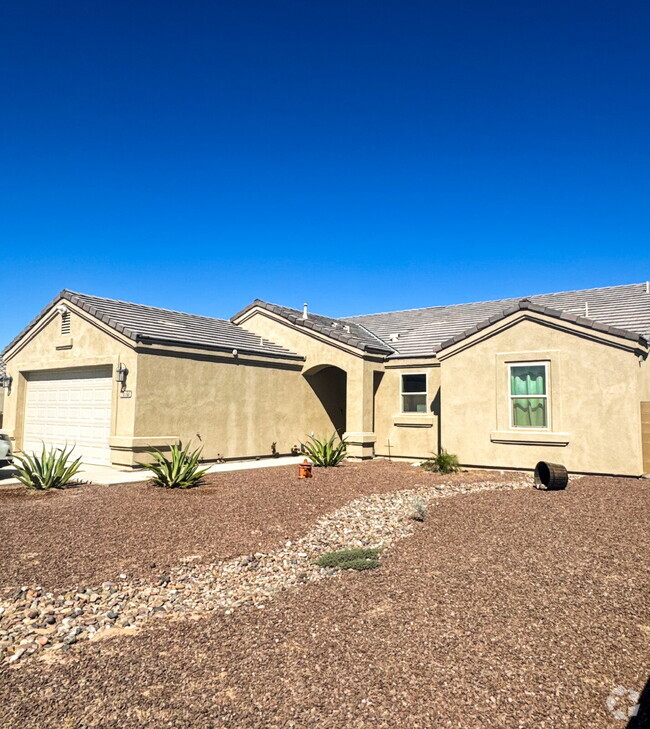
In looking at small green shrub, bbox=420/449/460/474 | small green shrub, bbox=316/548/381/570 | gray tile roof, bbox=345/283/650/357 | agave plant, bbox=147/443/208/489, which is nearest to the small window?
agave plant, bbox=147/443/208/489

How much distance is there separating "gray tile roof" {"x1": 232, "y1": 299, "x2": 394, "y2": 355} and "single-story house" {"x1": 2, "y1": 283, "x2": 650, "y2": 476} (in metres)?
0.09

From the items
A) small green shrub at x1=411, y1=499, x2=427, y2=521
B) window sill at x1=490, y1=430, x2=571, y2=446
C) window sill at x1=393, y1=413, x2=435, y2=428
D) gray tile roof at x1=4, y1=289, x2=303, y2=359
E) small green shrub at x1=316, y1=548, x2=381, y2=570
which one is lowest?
small green shrub at x1=316, y1=548, x2=381, y2=570

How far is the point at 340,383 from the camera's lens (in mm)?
20969

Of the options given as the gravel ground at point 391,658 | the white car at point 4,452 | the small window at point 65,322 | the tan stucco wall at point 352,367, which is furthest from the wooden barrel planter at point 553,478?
the small window at point 65,322

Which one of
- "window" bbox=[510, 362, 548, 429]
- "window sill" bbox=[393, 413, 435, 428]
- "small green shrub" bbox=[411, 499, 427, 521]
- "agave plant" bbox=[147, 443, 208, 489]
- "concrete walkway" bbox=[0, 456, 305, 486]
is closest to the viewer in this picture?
"small green shrub" bbox=[411, 499, 427, 521]

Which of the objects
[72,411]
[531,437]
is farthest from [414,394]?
[72,411]

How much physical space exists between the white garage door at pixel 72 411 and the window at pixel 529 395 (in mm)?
11046

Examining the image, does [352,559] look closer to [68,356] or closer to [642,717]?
[642,717]

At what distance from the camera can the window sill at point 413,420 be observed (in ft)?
56.1

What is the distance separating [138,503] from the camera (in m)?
10.1

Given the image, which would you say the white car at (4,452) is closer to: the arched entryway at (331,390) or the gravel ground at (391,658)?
the arched entryway at (331,390)

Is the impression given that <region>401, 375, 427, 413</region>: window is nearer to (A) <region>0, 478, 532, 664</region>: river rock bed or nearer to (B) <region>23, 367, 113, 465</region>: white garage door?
(B) <region>23, 367, 113, 465</region>: white garage door

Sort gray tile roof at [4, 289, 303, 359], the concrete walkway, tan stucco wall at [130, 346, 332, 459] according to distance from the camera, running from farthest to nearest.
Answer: gray tile roof at [4, 289, 303, 359], tan stucco wall at [130, 346, 332, 459], the concrete walkway

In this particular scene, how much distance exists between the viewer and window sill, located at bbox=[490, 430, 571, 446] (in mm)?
14094
